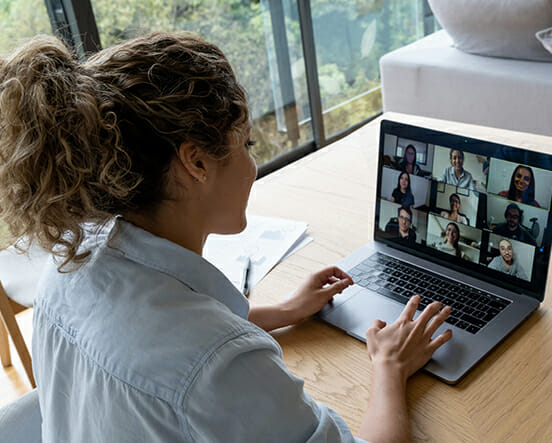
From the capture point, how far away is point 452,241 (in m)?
1.00

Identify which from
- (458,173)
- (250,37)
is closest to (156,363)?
(458,173)

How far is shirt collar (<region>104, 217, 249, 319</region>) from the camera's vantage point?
714 millimetres

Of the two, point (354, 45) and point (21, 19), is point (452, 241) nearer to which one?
point (21, 19)

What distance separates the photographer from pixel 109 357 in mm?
635

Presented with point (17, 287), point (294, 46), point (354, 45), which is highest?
point (294, 46)

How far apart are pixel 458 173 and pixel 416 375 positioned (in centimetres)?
33

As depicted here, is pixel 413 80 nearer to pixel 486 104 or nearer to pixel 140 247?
pixel 486 104

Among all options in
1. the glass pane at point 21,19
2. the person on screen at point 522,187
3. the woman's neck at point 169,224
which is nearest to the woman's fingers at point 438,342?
the person on screen at point 522,187

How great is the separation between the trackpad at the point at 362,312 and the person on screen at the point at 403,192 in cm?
18

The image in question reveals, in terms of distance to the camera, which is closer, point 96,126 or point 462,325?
point 96,126

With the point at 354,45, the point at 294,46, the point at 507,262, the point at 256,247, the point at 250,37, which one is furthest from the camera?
the point at 354,45

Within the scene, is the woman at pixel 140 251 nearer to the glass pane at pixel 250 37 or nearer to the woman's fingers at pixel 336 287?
the woman's fingers at pixel 336 287

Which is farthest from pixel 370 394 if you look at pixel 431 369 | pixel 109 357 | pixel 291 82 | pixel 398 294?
pixel 291 82

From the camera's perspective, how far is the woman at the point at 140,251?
61 cm
